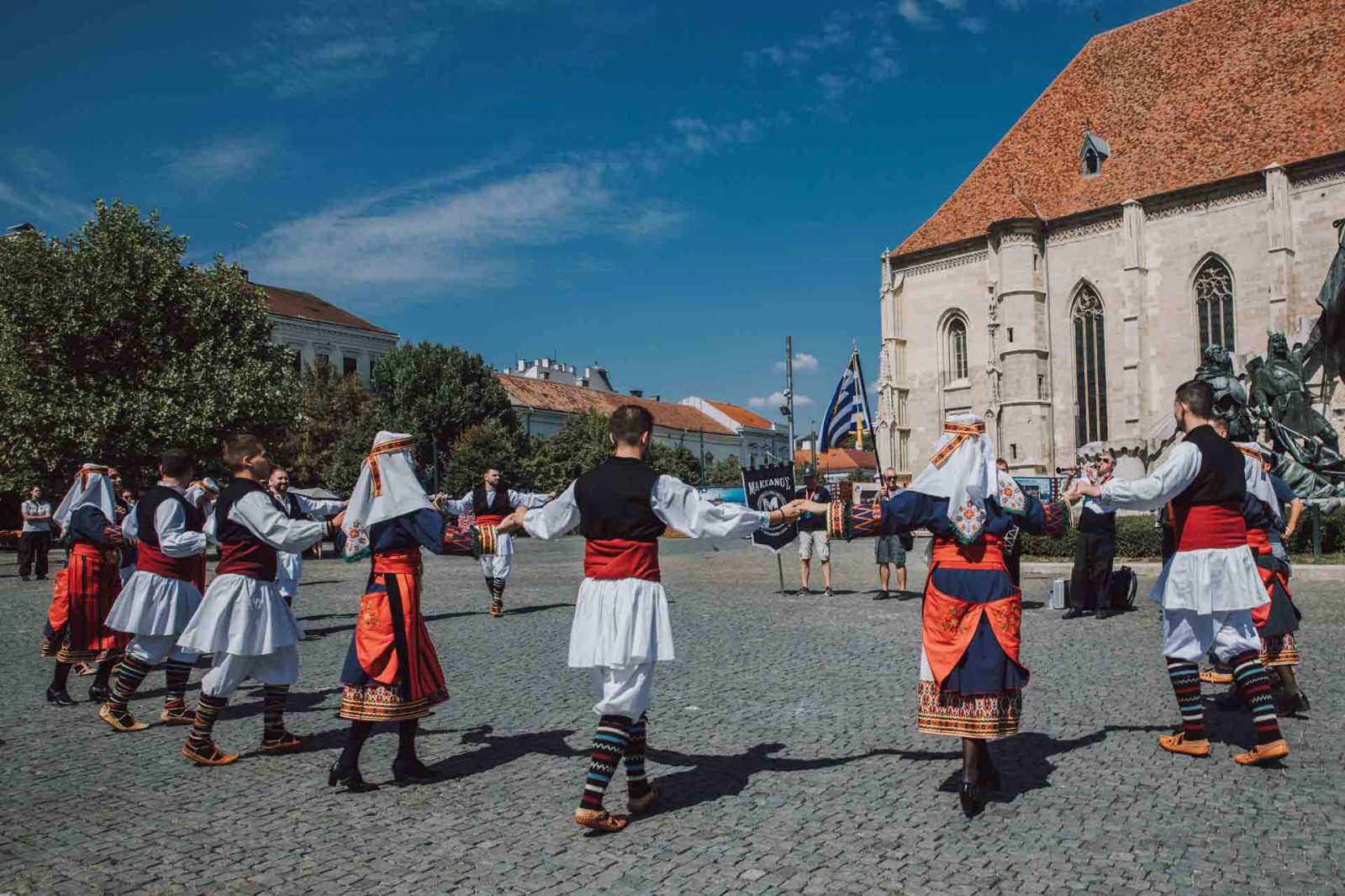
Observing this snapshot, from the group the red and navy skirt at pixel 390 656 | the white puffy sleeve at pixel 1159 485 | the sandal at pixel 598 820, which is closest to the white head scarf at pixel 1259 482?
the white puffy sleeve at pixel 1159 485

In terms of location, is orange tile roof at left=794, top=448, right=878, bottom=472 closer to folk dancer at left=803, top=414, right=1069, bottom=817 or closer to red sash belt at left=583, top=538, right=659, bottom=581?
folk dancer at left=803, top=414, right=1069, bottom=817

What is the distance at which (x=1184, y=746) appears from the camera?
19.7 ft

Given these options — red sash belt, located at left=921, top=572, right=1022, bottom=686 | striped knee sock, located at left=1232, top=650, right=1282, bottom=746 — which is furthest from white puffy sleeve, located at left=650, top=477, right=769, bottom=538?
striped knee sock, located at left=1232, top=650, right=1282, bottom=746

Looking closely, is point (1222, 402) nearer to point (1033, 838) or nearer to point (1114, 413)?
point (1033, 838)

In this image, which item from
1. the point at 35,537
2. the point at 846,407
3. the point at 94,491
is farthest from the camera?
the point at 846,407

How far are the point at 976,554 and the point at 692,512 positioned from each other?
60.9 inches

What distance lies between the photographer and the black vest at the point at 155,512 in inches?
297

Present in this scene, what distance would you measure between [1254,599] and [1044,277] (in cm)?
4051

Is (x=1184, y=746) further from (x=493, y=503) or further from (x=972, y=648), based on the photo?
(x=493, y=503)

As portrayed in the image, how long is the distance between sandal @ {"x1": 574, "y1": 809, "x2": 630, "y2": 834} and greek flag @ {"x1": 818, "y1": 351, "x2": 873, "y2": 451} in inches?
815

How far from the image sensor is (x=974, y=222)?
4512cm

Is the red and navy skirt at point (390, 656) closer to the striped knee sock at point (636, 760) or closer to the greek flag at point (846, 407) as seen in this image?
the striped knee sock at point (636, 760)

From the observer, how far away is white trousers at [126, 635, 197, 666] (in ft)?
24.5

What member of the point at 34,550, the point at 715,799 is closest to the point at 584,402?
the point at 34,550
